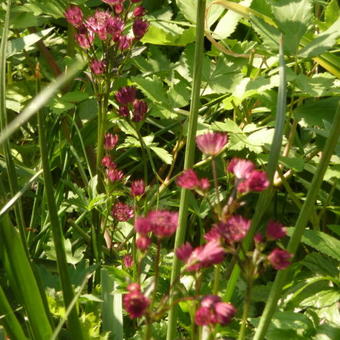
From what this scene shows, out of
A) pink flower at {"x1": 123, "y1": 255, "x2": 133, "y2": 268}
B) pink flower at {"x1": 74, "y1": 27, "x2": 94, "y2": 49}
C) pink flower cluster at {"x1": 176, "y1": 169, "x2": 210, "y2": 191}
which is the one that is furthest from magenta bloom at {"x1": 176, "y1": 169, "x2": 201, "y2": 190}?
pink flower at {"x1": 74, "y1": 27, "x2": 94, "y2": 49}

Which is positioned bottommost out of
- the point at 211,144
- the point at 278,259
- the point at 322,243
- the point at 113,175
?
the point at 322,243

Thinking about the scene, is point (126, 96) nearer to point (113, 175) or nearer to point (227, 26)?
point (113, 175)

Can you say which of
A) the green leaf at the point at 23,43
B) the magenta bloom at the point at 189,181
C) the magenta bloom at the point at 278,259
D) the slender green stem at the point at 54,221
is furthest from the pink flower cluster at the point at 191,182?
the green leaf at the point at 23,43

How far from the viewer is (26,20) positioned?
1978 millimetres

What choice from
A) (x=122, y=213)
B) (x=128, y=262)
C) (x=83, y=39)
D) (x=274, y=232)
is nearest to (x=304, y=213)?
(x=274, y=232)

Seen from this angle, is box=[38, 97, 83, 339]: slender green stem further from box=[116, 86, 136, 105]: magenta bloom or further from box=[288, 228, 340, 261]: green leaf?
box=[288, 228, 340, 261]: green leaf

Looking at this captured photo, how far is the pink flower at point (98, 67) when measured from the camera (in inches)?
57.7

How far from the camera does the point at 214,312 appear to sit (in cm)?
76

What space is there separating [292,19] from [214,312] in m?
0.88

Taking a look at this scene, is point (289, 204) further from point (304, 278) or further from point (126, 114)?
point (126, 114)

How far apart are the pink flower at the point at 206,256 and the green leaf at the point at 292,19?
0.78 metres

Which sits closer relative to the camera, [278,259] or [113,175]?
[278,259]

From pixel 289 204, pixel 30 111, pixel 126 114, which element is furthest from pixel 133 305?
pixel 289 204

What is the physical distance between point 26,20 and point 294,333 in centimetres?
120
